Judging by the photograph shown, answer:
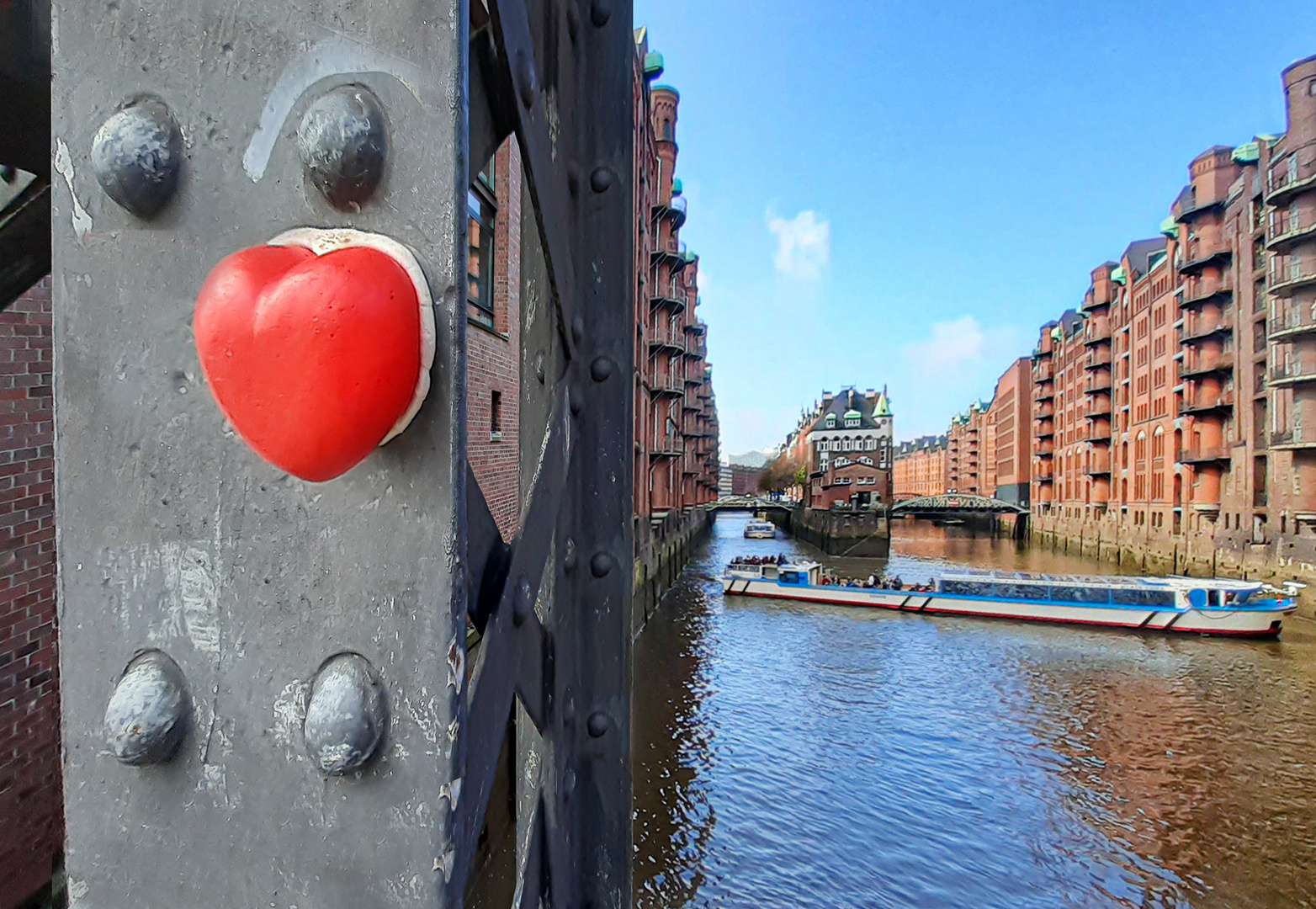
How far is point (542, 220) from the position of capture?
44.3 inches

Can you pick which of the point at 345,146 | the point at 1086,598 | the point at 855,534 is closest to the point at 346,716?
the point at 345,146

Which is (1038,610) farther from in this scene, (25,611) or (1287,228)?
(25,611)

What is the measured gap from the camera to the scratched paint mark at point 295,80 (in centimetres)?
68

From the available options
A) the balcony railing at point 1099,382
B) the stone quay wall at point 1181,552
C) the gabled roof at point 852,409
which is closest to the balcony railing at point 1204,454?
the stone quay wall at point 1181,552

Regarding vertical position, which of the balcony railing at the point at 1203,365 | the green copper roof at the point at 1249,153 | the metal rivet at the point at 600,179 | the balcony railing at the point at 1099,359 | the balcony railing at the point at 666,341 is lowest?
the metal rivet at the point at 600,179

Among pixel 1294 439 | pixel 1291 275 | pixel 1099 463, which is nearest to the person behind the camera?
pixel 1294 439

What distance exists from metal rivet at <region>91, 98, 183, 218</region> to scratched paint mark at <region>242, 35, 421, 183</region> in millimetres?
80

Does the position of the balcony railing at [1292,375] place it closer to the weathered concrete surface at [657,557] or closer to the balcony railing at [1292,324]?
the balcony railing at [1292,324]

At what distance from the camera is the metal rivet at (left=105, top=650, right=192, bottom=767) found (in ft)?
2.15

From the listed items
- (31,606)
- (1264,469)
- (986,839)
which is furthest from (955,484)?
(31,606)

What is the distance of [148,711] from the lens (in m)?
0.66

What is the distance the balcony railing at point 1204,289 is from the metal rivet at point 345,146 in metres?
49.6

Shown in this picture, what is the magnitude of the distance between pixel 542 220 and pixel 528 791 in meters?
1.10

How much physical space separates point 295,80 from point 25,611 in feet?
17.5
